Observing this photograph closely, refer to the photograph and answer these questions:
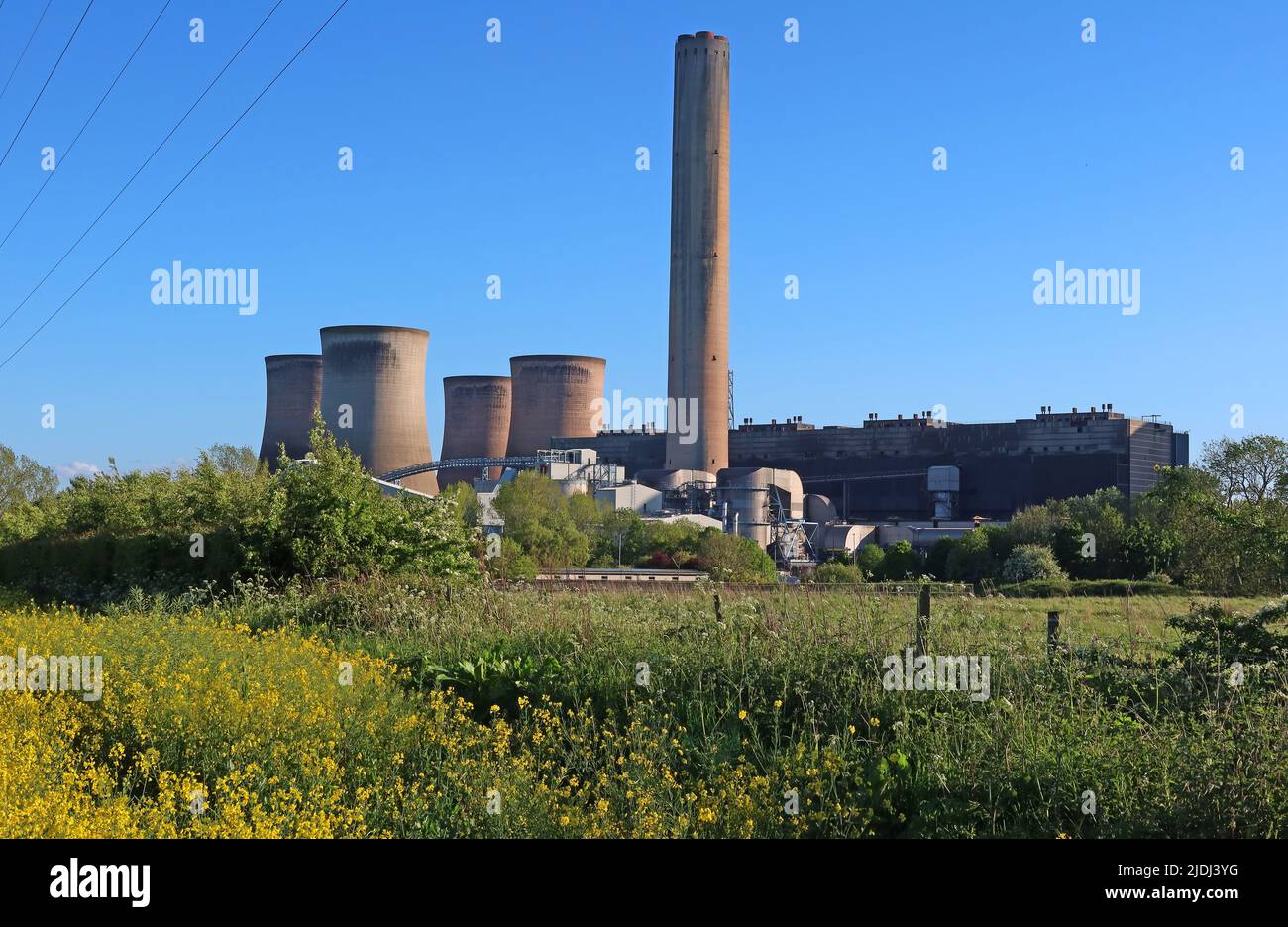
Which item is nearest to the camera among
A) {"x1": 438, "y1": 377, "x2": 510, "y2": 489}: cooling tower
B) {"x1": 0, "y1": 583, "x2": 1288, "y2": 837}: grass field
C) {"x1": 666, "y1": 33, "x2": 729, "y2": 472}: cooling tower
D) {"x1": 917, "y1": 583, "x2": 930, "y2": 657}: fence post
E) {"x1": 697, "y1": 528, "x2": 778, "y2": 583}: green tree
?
{"x1": 0, "y1": 583, "x2": 1288, "y2": 837}: grass field

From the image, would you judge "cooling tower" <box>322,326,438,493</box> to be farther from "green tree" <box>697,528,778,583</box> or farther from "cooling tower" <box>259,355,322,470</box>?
"green tree" <box>697,528,778,583</box>

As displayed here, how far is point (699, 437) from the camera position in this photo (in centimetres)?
6194

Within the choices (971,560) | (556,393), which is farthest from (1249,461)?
(556,393)

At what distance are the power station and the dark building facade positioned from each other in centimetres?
10

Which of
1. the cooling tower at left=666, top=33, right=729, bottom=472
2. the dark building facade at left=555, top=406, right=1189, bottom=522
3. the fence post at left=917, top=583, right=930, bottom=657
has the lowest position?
the fence post at left=917, top=583, right=930, bottom=657

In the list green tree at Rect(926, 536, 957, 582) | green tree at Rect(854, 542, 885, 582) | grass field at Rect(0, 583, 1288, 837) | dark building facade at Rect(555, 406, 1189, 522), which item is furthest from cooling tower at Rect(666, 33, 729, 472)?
grass field at Rect(0, 583, 1288, 837)

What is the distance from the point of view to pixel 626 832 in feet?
14.8

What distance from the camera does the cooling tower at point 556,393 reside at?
57.2m

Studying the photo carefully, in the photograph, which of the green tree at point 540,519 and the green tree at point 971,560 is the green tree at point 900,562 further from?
the green tree at point 540,519

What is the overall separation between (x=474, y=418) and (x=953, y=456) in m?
28.6

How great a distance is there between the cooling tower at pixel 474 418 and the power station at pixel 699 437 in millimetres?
77

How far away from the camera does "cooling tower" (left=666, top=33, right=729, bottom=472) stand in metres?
54.5

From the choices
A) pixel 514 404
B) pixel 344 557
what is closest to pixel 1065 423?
pixel 514 404
